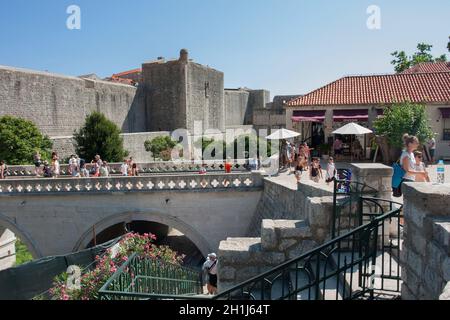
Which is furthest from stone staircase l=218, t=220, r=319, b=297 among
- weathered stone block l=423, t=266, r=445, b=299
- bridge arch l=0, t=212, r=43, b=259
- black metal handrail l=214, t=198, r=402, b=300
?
bridge arch l=0, t=212, r=43, b=259

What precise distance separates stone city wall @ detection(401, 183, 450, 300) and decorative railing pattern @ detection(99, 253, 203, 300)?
294 cm

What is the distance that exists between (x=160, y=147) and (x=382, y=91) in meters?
13.1

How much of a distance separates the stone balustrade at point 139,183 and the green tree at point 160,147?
9752 millimetres

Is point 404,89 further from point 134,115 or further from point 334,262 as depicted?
point 134,115

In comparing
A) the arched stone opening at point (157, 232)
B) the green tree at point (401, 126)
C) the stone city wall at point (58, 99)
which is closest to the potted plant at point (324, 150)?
the green tree at point (401, 126)

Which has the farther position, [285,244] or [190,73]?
[190,73]

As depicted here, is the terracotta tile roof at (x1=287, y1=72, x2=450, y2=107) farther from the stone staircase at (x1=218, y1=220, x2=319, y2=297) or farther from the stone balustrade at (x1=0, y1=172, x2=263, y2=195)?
the stone staircase at (x1=218, y1=220, x2=319, y2=297)

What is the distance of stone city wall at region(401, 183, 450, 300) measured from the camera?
9.58ft

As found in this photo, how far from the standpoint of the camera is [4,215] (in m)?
13.4

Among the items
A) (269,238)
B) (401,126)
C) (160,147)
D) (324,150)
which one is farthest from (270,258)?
(160,147)

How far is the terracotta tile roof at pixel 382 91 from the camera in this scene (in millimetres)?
18594
